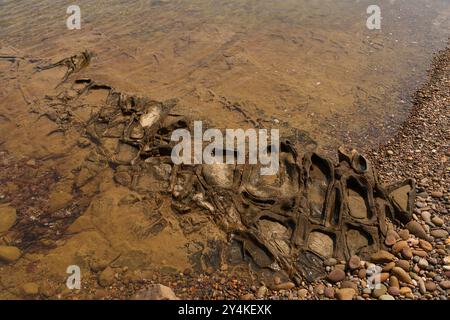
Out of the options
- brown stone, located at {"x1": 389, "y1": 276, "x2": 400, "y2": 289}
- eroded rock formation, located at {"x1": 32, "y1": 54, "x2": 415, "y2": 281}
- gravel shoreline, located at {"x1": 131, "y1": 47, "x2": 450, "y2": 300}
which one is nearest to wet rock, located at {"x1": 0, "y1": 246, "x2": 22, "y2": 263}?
eroded rock formation, located at {"x1": 32, "y1": 54, "x2": 415, "y2": 281}

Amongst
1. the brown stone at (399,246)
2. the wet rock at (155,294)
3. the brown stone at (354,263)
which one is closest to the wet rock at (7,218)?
the wet rock at (155,294)

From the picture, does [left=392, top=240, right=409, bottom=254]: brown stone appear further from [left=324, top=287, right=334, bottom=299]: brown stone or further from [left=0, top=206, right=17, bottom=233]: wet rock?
[left=0, top=206, right=17, bottom=233]: wet rock

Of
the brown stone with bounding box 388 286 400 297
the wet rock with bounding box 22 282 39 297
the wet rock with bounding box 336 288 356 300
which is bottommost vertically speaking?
the wet rock with bounding box 22 282 39 297

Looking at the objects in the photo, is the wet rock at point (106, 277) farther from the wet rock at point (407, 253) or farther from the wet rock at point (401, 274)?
the wet rock at point (407, 253)

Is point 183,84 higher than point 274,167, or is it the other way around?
point 183,84

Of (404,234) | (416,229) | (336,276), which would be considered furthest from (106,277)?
(416,229)
